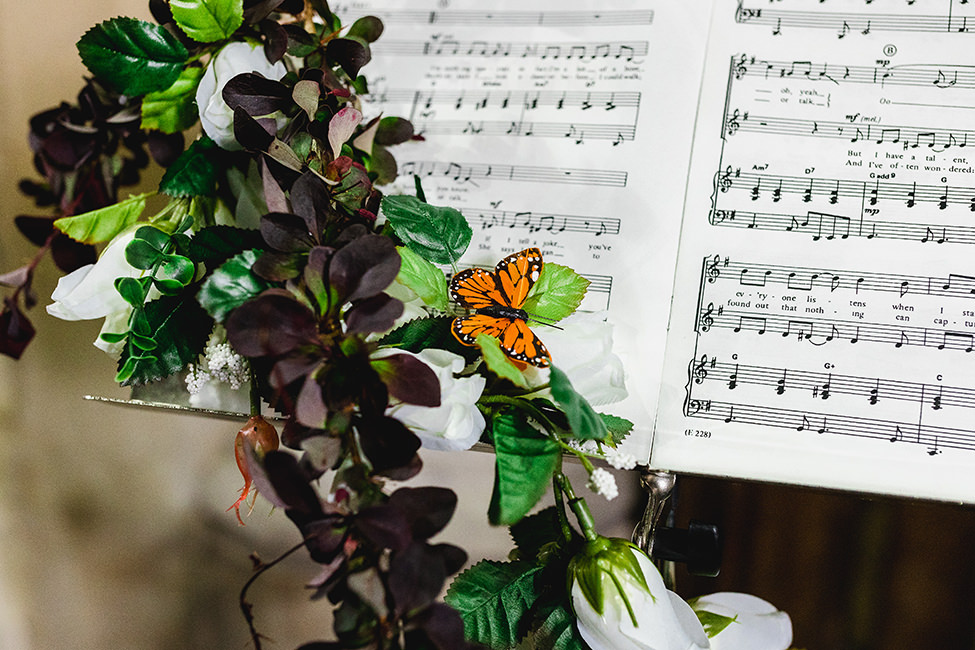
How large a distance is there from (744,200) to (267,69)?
1.51 ft

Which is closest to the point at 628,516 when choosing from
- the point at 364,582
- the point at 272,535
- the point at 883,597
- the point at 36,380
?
the point at 883,597

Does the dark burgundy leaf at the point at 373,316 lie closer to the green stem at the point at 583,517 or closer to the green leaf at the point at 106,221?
the green stem at the point at 583,517

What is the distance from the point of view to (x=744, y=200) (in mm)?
665

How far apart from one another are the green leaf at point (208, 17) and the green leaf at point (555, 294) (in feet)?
1.16

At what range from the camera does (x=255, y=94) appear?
22.1 inches

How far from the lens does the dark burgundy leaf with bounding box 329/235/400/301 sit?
46 centimetres

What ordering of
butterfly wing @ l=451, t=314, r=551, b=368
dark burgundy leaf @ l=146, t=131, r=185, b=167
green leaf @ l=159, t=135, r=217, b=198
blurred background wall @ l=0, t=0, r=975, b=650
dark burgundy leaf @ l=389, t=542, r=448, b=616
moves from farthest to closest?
blurred background wall @ l=0, t=0, r=975, b=650, dark burgundy leaf @ l=146, t=131, r=185, b=167, green leaf @ l=159, t=135, r=217, b=198, butterfly wing @ l=451, t=314, r=551, b=368, dark burgundy leaf @ l=389, t=542, r=448, b=616

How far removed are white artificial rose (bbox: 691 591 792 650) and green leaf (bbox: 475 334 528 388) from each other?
0.90 feet

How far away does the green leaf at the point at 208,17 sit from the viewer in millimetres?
601

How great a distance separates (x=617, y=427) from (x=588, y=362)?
7 cm

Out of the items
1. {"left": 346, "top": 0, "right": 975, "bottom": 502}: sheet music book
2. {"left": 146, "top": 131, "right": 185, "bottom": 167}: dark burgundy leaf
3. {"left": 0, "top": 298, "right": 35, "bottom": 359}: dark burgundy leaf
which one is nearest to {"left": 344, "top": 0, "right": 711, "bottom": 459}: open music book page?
{"left": 346, "top": 0, "right": 975, "bottom": 502}: sheet music book

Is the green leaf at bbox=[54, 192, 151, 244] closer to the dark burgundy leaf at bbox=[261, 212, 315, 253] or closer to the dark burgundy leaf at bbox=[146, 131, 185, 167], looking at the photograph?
the dark burgundy leaf at bbox=[146, 131, 185, 167]

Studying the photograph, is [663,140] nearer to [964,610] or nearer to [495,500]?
[495,500]

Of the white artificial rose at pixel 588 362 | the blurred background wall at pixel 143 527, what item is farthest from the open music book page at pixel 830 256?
the blurred background wall at pixel 143 527
